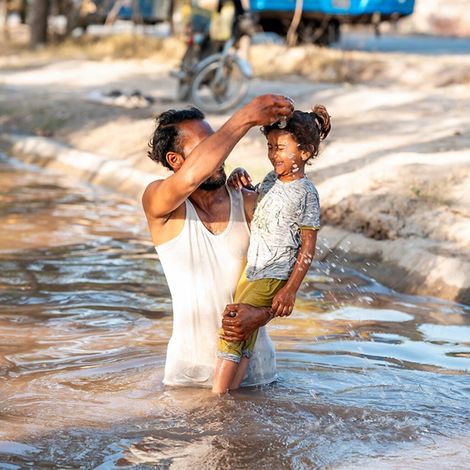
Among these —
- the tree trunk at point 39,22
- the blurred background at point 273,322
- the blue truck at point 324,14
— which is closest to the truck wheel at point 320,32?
the blue truck at point 324,14

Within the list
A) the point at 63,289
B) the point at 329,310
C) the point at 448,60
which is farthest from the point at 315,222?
the point at 448,60

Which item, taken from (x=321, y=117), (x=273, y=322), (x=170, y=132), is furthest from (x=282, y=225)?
(x=273, y=322)

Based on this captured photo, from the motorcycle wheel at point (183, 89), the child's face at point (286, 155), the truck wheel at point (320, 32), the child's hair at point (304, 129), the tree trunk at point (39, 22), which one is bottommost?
the tree trunk at point (39, 22)

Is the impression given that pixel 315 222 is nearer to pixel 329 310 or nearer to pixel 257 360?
pixel 257 360

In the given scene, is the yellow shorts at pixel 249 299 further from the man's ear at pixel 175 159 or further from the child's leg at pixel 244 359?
the man's ear at pixel 175 159

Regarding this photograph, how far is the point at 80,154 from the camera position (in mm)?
13352

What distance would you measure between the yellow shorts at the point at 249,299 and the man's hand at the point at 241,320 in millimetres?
37

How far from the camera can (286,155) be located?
472cm

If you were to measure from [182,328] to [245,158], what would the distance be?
6277mm

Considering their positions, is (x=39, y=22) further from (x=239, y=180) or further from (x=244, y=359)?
(x=244, y=359)

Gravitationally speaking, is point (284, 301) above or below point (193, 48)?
above

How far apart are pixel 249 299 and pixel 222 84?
33.3 ft

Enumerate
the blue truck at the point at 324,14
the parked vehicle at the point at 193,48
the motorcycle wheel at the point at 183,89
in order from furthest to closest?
the blue truck at the point at 324,14 → the motorcycle wheel at the point at 183,89 → the parked vehicle at the point at 193,48

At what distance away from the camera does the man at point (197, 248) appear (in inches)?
188
